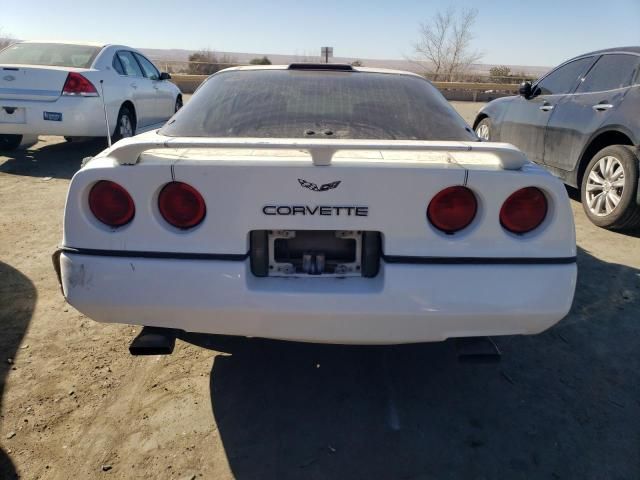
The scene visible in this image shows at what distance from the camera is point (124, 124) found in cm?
752

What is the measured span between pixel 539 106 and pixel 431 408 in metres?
4.98

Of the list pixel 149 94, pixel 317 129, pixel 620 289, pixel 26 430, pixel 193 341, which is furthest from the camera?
pixel 149 94

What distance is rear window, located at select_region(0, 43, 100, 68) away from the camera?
22.1 feet

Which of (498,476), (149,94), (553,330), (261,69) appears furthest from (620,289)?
(149,94)

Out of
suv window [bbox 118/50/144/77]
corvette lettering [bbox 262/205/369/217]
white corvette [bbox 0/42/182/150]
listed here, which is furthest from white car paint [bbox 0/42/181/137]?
corvette lettering [bbox 262/205/369/217]

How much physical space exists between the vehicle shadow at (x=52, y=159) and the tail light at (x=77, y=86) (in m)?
1.07

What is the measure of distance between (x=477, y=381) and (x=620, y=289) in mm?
1775

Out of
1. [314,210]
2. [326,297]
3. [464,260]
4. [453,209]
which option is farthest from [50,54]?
[464,260]

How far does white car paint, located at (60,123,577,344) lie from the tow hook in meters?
0.21

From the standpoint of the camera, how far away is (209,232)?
1.89 metres

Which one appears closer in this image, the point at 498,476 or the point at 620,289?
the point at 498,476

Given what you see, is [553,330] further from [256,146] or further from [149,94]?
[149,94]

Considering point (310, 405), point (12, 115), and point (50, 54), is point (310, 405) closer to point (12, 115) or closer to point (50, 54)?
point (12, 115)

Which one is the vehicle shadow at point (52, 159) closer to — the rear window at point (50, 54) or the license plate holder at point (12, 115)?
the license plate holder at point (12, 115)
